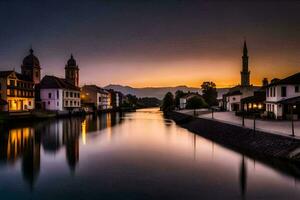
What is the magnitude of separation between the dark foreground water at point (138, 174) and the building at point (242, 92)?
4449 centimetres

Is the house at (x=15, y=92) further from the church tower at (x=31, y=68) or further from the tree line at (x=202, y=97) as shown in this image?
the tree line at (x=202, y=97)

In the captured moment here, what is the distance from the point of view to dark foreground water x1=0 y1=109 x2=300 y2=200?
1460cm

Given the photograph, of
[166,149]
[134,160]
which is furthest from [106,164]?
[166,149]

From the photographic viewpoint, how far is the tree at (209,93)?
121m

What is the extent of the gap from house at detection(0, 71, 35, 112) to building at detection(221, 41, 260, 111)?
5088cm

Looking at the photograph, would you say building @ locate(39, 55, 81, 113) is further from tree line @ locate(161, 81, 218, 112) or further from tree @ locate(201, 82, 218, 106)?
tree @ locate(201, 82, 218, 106)

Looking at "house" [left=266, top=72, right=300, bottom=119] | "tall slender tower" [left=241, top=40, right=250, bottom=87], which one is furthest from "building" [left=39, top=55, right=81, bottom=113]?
"house" [left=266, top=72, right=300, bottom=119]

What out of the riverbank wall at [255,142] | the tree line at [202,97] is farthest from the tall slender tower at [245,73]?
the riverbank wall at [255,142]

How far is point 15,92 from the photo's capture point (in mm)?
65625

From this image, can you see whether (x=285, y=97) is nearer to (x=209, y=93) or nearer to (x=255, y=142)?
(x=255, y=142)

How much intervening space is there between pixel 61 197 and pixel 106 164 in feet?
24.6

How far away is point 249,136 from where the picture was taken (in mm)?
26453

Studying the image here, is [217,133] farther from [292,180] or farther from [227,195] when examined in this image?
[227,195]

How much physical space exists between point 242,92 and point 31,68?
193ft
